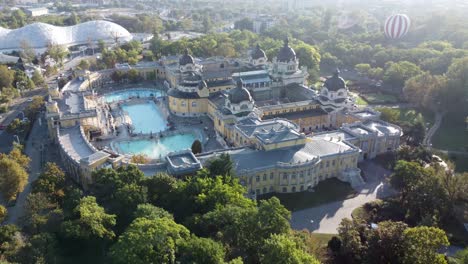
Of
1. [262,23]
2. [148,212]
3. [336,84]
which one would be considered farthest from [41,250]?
[262,23]

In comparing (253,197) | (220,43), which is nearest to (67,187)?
(253,197)

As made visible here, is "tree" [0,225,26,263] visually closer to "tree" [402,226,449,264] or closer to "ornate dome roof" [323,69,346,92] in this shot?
"tree" [402,226,449,264]

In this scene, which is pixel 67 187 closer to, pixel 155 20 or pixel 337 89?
pixel 337 89

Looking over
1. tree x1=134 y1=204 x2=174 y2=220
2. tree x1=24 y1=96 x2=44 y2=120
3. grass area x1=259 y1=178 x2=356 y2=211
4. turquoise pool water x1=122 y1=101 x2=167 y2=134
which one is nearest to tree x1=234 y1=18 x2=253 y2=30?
turquoise pool water x1=122 y1=101 x2=167 y2=134

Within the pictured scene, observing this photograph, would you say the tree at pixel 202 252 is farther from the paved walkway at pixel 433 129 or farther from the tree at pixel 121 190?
the paved walkway at pixel 433 129

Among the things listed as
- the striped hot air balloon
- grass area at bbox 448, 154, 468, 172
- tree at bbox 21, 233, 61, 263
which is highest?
the striped hot air balloon

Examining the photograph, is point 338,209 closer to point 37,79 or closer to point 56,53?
point 37,79
